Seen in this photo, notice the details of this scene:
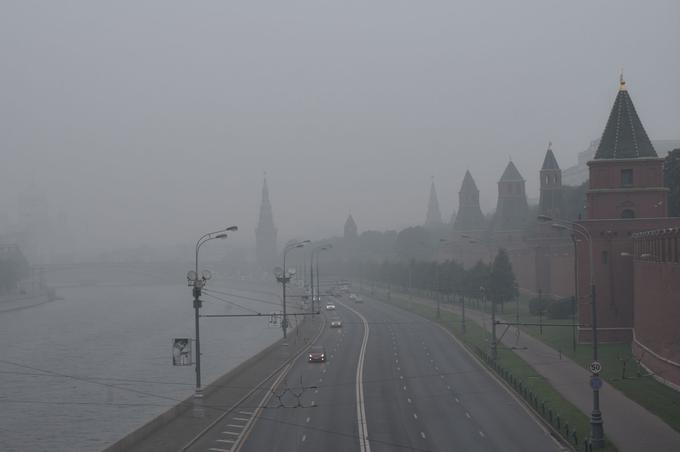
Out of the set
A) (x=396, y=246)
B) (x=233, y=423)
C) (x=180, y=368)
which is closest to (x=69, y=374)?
(x=180, y=368)

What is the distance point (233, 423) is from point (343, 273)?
153543 mm

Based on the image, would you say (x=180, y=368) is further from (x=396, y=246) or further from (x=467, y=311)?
(x=396, y=246)

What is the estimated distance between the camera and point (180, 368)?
51.3 metres

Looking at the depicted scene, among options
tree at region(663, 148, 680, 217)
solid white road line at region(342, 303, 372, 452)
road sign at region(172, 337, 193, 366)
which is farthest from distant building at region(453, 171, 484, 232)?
road sign at region(172, 337, 193, 366)

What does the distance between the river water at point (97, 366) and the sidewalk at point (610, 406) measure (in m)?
15.5

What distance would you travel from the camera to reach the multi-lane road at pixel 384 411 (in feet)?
68.8

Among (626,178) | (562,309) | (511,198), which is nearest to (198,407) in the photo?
(626,178)

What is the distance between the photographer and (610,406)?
26078 millimetres

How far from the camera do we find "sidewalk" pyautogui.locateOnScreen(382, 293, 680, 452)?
2076 cm

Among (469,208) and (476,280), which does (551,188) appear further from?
(469,208)

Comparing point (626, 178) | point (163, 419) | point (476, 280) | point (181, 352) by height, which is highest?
point (626, 178)

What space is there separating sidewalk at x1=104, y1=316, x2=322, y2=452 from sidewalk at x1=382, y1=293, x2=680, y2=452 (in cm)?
1090

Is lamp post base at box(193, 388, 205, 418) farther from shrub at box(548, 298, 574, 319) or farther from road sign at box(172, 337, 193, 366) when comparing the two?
shrub at box(548, 298, 574, 319)

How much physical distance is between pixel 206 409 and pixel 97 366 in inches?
1112
